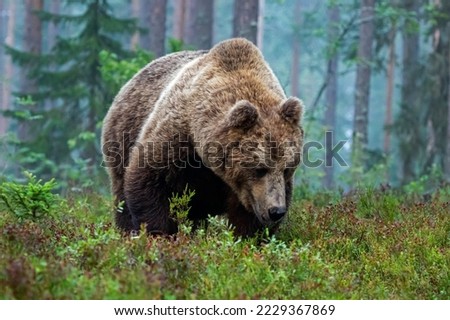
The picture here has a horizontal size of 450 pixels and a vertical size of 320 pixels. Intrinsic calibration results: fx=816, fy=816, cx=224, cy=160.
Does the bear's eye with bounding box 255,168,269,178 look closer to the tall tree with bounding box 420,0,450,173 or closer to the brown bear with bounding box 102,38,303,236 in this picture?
the brown bear with bounding box 102,38,303,236

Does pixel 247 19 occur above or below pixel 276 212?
above

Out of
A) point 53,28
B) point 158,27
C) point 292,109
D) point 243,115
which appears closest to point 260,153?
point 243,115

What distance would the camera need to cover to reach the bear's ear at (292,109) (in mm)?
7199

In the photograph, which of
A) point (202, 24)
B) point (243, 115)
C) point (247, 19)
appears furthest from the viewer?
point (202, 24)

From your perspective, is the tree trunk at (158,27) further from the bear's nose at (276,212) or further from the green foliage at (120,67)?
the bear's nose at (276,212)

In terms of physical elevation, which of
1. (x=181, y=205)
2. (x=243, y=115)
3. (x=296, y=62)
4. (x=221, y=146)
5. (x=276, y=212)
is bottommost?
(x=296, y=62)

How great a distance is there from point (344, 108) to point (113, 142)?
49843 mm


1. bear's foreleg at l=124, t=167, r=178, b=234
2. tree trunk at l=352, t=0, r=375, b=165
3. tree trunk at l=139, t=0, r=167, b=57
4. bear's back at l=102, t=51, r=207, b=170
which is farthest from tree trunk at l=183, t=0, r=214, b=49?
bear's foreleg at l=124, t=167, r=178, b=234

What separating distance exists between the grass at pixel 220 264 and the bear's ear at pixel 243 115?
3.33 feet

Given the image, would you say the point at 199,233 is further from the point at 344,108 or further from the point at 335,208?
the point at 344,108

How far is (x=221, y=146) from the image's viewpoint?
7227 mm

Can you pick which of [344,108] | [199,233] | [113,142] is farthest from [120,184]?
[344,108]

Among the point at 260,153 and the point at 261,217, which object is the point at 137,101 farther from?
the point at 261,217

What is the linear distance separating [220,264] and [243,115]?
150cm
